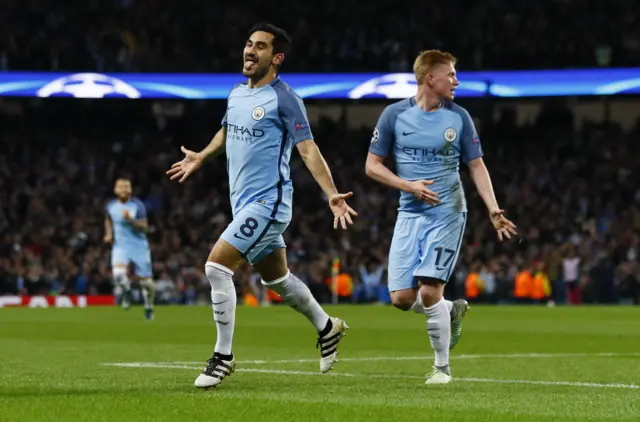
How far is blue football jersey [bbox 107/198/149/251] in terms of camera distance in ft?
78.5

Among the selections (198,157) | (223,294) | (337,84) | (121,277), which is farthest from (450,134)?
(337,84)

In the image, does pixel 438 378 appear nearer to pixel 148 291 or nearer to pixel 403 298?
pixel 403 298

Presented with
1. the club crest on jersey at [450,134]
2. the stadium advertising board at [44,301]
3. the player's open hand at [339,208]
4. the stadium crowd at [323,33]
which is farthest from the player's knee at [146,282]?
the stadium crowd at [323,33]

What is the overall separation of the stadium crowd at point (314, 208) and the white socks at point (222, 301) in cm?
2601

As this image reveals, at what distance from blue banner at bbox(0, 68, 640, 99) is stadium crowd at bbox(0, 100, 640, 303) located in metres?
3.39

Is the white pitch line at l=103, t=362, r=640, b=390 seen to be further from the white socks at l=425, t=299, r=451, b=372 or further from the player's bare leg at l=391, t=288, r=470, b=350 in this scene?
the player's bare leg at l=391, t=288, r=470, b=350

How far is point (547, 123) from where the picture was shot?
4241 centimetres

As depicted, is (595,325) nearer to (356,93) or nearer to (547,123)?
(356,93)

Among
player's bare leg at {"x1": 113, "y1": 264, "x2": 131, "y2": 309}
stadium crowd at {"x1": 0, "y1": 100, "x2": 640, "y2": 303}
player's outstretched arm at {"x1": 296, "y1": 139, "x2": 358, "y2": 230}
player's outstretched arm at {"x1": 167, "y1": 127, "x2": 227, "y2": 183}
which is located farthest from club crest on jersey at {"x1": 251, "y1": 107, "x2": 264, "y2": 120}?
stadium crowd at {"x1": 0, "y1": 100, "x2": 640, "y2": 303}

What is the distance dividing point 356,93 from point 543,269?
22.9ft

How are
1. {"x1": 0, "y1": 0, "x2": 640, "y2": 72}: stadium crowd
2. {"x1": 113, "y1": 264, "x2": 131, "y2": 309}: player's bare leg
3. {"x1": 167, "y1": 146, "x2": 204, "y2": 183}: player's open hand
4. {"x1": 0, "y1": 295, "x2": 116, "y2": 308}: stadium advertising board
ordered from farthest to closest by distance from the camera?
{"x1": 0, "y1": 0, "x2": 640, "y2": 72}: stadium crowd < {"x1": 0, "y1": 295, "x2": 116, "y2": 308}: stadium advertising board < {"x1": 113, "y1": 264, "x2": 131, "y2": 309}: player's bare leg < {"x1": 167, "y1": 146, "x2": 204, "y2": 183}: player's open hand

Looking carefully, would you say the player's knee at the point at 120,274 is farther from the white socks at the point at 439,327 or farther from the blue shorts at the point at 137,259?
the white socks at the point at 439,327

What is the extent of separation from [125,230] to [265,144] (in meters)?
14.8

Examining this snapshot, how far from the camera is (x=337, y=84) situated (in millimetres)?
38719
